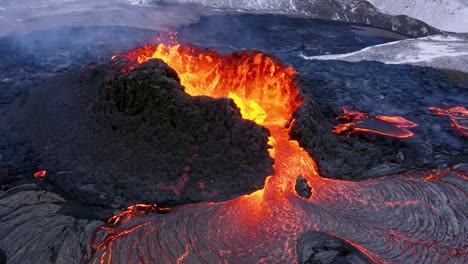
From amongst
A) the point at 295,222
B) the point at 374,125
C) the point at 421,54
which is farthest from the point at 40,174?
the point at 421,54

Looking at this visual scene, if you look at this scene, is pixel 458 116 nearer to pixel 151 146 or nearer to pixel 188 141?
pixel 188 141

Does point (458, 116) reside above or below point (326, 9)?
below

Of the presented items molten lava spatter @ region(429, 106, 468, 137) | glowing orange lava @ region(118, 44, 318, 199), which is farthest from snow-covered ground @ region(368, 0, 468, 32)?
glowing orange lava @ region(118, 44, 318, 199)

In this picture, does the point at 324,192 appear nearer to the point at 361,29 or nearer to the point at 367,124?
the point at 367,124

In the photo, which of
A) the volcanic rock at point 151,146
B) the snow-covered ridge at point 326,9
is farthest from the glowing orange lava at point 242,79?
the snow-covered ridge at point 326,9

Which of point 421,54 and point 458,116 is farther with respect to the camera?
point 421,54

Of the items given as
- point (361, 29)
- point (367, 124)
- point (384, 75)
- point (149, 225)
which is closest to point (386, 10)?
point (361, 29)
